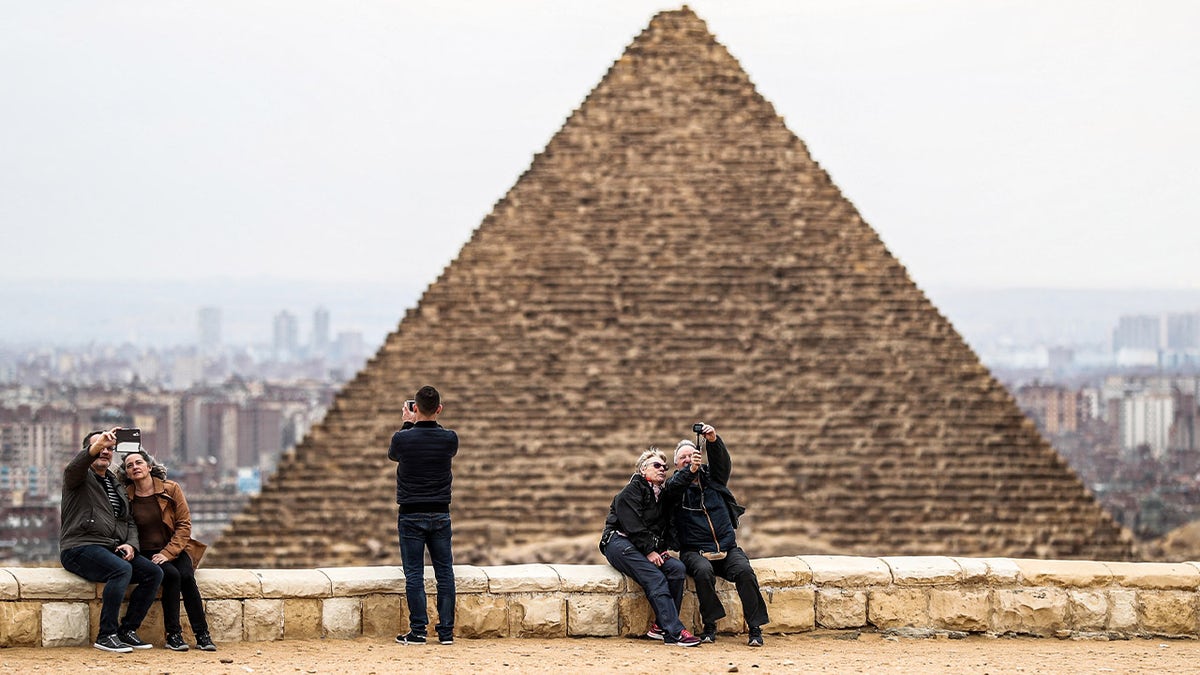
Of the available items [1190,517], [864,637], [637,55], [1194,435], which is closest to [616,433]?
[637,55]

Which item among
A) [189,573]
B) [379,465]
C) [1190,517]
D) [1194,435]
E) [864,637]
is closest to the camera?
[189,573]

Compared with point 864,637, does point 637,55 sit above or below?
above

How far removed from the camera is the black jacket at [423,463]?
11.4 metres

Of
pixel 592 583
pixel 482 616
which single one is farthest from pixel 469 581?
pixel 592 583

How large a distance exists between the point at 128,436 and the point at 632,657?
2536mm

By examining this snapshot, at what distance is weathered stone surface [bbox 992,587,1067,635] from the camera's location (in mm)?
12125

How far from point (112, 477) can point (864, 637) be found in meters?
3.64

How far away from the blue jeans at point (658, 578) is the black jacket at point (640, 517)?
6 centimetres

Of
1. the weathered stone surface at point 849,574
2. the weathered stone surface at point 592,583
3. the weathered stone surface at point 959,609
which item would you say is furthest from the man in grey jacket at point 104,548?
the weathered stone surface at point 959,609

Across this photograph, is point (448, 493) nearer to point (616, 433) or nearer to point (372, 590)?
point (372, 590)

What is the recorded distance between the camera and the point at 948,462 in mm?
34156

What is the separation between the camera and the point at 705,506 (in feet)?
38.8

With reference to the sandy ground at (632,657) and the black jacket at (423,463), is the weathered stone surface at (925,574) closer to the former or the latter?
the sandy ground at (632,657)

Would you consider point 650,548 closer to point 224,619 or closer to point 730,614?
point 730,614
